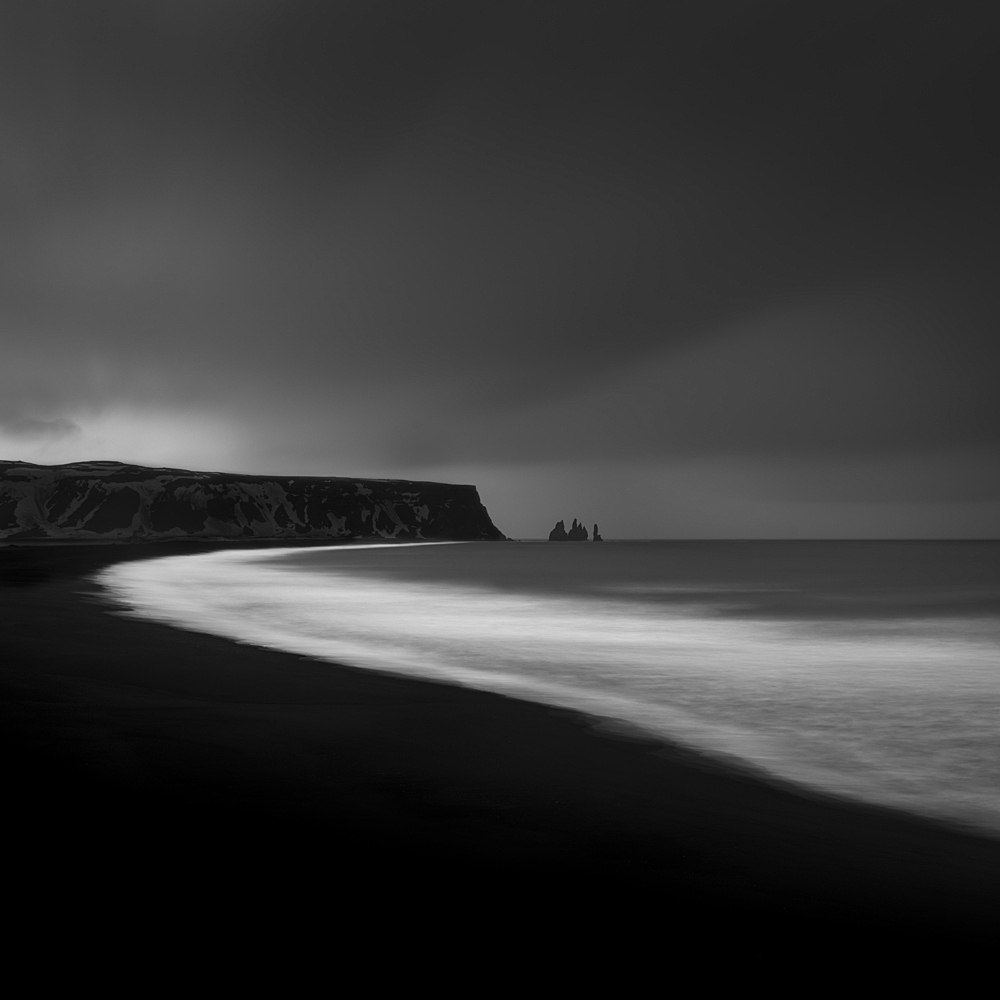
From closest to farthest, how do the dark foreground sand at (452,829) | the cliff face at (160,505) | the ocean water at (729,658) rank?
the dark foreground sand at (452,829), the ocean water at (729,658), the cliff face at (160,505)

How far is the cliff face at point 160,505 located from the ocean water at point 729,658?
406 feet

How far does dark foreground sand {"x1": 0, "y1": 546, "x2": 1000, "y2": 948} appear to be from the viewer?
3.76 metres

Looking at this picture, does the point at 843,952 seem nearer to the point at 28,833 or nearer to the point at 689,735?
the point at 28,833

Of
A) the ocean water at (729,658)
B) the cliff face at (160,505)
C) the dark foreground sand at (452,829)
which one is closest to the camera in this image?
the dark foreground sand at (452,829)

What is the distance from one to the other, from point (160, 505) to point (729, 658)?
160 m

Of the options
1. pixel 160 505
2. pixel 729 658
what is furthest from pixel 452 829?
pixel 160 505

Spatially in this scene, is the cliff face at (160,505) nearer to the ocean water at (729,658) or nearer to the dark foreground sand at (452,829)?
the ocean water at (729,658)

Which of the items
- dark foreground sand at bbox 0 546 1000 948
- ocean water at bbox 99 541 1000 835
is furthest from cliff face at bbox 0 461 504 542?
dark foreground sand at bbox 0 546 1000 948

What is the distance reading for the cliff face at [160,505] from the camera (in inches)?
5940

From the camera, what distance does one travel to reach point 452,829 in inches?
188

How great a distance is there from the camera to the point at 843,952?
338 centimetres

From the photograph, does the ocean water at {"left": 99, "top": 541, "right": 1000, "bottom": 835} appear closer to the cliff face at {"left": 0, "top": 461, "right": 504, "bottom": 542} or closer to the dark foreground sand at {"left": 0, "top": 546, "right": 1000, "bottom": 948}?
the dark foreground sand at {"left": 0, "top": 546, "right": 1000, "bottom": 948}

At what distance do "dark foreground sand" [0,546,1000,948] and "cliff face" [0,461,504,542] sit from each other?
140659 millimetres

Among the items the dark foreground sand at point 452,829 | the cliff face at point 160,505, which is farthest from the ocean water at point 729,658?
the cliff face at point 160,505
